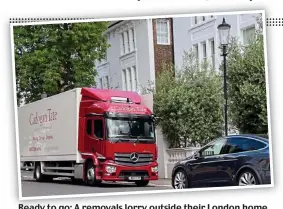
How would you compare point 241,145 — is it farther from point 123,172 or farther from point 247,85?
point 123,172

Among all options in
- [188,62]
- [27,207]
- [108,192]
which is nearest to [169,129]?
[188,62]

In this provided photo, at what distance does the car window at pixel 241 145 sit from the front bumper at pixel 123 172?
1.78 m

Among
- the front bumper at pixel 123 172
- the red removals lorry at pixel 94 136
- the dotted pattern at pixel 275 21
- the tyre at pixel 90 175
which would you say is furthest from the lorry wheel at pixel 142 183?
the dotted pattern at pixel 275 21

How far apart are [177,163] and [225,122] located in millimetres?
1423

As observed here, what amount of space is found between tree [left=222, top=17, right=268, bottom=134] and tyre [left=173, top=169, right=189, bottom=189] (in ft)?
5.53

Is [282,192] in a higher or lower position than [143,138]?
lower

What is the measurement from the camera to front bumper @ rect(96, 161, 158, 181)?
12914 mm

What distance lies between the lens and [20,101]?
11.8m

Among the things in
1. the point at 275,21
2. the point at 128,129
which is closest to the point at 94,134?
the point at 128,129

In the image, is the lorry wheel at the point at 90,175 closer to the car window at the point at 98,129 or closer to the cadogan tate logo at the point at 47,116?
the car window at the point at 98,129

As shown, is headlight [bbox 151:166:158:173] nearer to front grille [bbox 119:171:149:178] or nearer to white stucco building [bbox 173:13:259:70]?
front grille [bbox 119:171:149:178]

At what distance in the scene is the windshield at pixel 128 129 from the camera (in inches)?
535

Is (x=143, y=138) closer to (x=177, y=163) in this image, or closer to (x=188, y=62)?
(x=177, y=163)

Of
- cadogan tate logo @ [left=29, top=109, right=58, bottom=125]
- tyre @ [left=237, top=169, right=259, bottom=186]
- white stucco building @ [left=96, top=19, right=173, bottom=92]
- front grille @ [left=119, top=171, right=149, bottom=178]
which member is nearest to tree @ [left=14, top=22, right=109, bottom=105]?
white stucco building @ [left=96, top=19, right=173, bottom=92]
